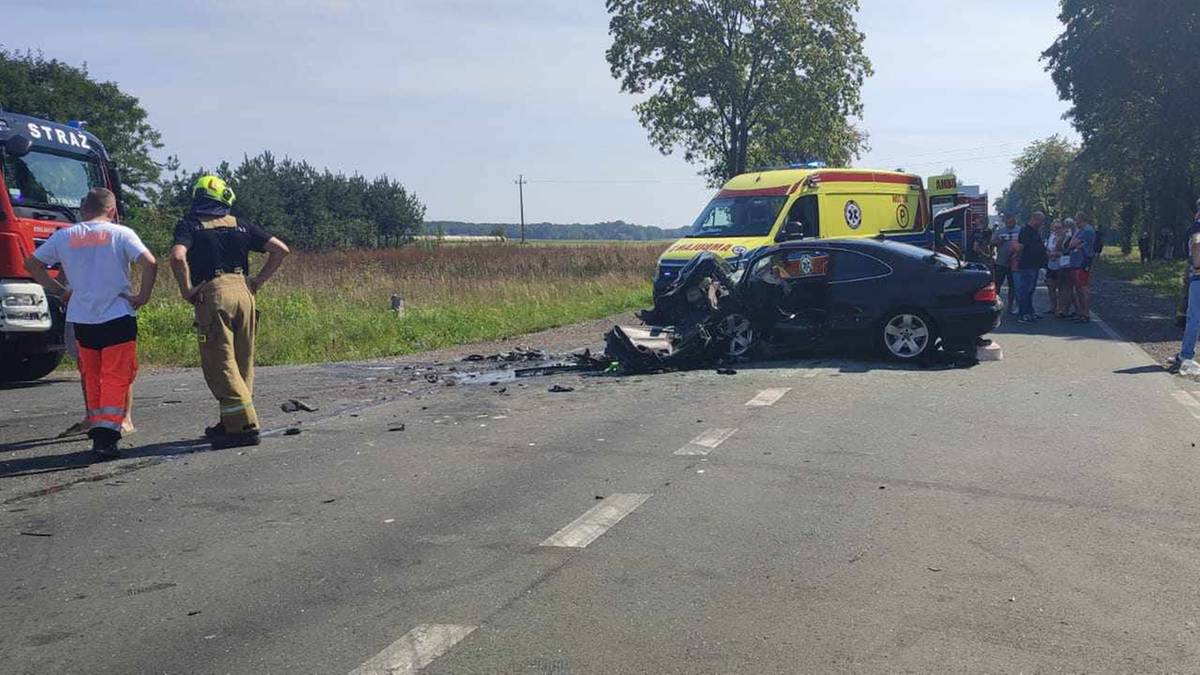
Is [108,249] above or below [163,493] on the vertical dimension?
above

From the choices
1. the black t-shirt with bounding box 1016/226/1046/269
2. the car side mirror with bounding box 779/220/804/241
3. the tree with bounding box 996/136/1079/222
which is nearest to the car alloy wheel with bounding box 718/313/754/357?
the car side mirror with bounding box 779/220/804/241

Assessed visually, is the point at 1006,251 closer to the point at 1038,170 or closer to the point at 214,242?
the point at 214,242

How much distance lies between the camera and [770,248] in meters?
13.3

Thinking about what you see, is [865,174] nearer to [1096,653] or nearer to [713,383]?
[713,383]

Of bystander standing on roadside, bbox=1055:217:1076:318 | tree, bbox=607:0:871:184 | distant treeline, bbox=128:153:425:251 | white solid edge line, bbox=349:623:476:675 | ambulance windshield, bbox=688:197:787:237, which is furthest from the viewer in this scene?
distant treeline, bbox=128:153:425:251

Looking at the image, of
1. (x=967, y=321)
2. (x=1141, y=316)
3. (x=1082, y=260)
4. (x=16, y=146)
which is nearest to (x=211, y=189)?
(x=16, y=146)

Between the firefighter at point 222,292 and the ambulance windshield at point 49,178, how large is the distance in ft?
18.9

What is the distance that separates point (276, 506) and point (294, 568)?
1.31 m

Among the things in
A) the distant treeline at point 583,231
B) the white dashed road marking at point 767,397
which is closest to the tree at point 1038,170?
the distant treeline at point 583,231

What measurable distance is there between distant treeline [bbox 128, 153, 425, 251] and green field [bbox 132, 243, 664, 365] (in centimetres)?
3688

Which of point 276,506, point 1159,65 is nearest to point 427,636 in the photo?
point 276,506

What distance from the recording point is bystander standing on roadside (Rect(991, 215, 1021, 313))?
19.8 metres

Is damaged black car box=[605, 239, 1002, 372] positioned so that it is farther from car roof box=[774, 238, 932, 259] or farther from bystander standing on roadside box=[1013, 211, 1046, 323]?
bystander standing on roadside box=[1013, 211, 1046, 323]

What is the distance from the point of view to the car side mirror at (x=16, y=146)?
12.7m
